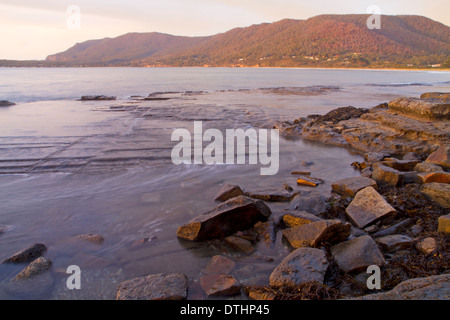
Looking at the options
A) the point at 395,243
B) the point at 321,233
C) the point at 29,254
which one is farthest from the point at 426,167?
the point at 29,254

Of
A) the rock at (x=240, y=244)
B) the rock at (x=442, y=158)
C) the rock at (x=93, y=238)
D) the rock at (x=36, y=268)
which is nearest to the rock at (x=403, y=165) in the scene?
the rock at (x=442, y=158)

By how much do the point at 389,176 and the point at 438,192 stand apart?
3.38ft

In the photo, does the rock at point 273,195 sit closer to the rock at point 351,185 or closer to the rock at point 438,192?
the rock at point 351,185

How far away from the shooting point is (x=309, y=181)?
6668 millimetres

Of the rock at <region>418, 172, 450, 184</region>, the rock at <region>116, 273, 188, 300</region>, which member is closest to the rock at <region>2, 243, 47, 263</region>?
the rock at <region>116, 273, 188, 300</region>

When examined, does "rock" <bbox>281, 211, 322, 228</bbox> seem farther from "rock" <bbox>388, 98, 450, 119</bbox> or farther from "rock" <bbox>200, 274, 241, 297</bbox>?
"rock" <bbox>388, 98, 450, 119</bbox>

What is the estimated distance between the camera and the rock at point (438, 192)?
199 inches

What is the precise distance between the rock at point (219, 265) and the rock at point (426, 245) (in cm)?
244

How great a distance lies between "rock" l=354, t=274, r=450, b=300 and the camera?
2.38 metres

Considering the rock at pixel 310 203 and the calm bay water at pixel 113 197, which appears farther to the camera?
the rock at pixel 310 203

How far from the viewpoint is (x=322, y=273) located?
3305 mm
